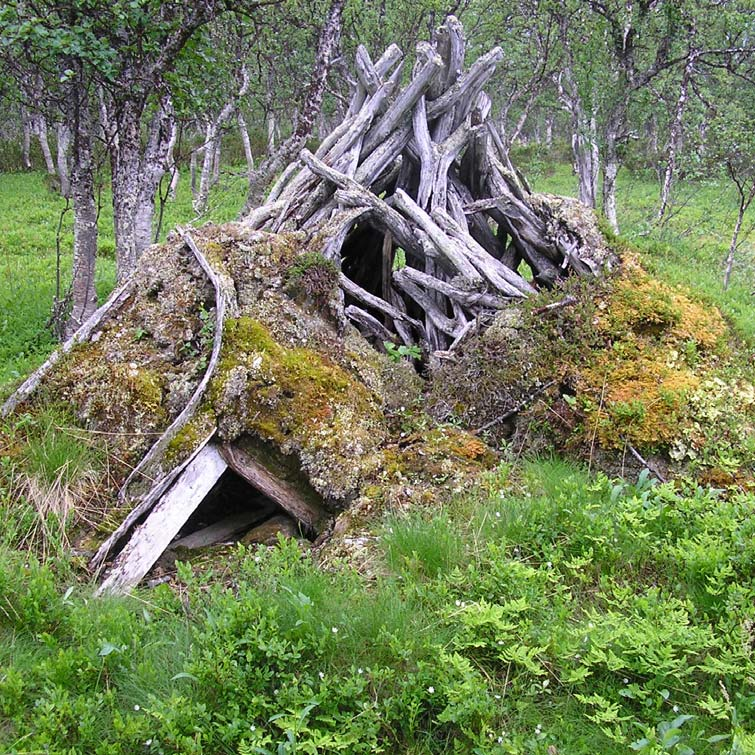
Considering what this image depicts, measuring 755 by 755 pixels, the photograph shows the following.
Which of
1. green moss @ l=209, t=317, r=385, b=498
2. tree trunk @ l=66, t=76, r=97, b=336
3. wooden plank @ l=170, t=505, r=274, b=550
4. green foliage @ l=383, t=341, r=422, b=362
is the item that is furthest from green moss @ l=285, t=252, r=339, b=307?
tree trunk @ l=66, t=76, r=97, b=336

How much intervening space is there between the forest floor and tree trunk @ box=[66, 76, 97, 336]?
18.0ft

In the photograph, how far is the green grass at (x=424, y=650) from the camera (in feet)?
8.24

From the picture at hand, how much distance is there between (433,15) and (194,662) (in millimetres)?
22630

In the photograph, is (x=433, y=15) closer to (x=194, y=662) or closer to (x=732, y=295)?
(x=732, y=295)

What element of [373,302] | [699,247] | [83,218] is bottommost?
[699,247]

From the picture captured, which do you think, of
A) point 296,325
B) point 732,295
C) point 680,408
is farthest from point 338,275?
point 732,295

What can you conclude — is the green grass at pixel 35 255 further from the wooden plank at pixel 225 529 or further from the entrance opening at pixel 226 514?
the wooden plank at pixel 225 529

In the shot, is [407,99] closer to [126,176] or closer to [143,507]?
[126,176]

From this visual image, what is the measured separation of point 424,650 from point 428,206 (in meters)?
4.39

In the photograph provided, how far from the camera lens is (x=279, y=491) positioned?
441 cm

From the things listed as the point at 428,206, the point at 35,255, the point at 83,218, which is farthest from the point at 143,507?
the point at 35,255

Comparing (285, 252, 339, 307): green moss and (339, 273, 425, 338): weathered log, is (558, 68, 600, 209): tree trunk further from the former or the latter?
(285, 252, 339, 307): green moss

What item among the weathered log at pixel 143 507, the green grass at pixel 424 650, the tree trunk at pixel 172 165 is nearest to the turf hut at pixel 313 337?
the weathered log at pixel 143 507

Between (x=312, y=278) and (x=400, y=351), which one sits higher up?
(x=312, y=278)
